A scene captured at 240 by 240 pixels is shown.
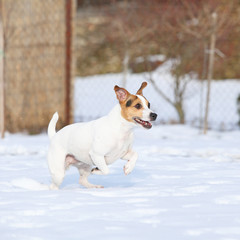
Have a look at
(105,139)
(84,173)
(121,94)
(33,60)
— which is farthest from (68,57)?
(105,139)

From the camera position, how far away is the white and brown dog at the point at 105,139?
418cm

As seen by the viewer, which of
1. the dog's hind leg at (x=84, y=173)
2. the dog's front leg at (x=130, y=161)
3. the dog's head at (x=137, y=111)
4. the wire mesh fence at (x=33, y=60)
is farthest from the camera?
the wire mesh fence at (x=33, y=60)

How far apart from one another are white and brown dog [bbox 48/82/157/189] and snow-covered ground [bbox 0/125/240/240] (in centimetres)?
26

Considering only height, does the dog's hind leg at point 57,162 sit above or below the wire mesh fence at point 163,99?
above

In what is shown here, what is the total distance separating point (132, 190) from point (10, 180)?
4.86 feet

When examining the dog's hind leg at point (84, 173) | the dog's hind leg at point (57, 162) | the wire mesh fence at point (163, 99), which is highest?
the dog's hind leg at point (57, 162)

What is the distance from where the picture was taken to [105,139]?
13.8 ft

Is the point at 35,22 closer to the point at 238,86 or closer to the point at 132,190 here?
the point at 132,190

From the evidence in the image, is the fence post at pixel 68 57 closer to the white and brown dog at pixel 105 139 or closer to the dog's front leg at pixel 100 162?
the white and brown dog at pixel 105 139

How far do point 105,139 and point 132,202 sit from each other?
0.66m

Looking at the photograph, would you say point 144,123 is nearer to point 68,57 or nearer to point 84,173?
point 84,173

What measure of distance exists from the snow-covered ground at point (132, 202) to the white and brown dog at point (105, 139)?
258mm

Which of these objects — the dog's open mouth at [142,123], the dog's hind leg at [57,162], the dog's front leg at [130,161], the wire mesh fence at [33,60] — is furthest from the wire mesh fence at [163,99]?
the dog's open mouth at [142,123]

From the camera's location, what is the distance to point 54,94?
30.2 feet
